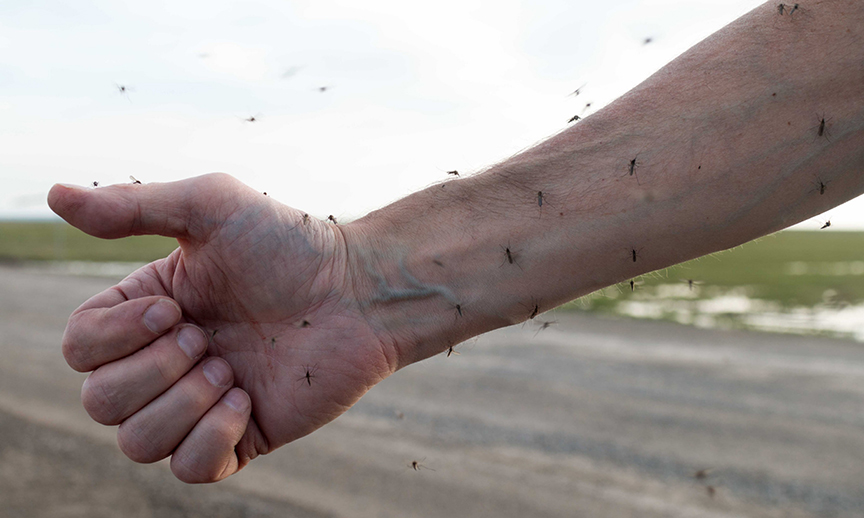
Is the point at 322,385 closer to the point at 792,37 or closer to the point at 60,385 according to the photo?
the point at 792,37

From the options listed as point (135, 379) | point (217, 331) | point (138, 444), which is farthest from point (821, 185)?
point (138, 444)

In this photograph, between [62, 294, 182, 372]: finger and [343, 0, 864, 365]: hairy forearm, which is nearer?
[343, 0, 864, 365]: hairy forearm

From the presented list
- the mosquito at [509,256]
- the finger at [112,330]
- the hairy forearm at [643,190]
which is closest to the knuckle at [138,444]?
the finger at [112,330]

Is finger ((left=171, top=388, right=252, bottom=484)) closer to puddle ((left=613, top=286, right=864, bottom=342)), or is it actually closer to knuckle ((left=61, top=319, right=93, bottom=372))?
knuckle ((left=61, top=319, right=93, bottom=372))

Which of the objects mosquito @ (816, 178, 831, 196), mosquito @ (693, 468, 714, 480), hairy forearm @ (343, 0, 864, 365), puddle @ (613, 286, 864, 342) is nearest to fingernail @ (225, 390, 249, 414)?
hairy forearm @ (343, 0, 864, 365)

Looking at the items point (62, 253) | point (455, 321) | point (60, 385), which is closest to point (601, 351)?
point (60, 385)
